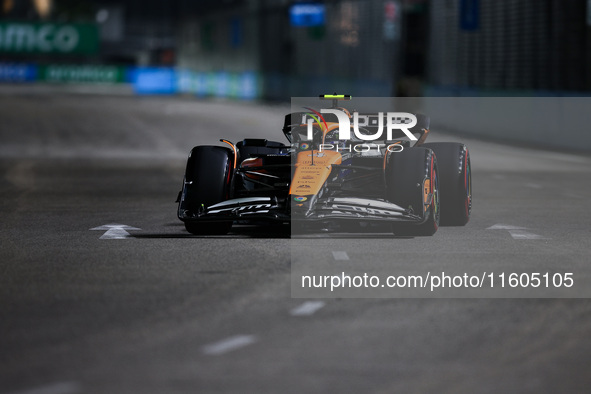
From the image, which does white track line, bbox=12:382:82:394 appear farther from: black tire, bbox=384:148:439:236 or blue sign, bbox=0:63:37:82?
blue sign, bbox=0:63:37:82

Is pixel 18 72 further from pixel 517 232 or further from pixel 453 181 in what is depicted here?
pixel 517 232

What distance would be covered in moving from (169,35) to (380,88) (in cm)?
8582

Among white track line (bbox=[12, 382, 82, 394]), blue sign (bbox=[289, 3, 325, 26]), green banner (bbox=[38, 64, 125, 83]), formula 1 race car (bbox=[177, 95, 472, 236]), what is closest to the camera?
white track line (bbox=[12, 382, 82, 394])

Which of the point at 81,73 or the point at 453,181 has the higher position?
the point at 453,181

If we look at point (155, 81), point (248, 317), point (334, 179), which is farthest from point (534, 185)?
point (155, 81)

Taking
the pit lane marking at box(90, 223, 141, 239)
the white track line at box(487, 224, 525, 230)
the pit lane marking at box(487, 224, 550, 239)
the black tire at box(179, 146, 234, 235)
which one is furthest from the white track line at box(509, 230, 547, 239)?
the pit lane marking at box(90, 223, 141, 239)

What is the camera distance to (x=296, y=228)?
11.6m

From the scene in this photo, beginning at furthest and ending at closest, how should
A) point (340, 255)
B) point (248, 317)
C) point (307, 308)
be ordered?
point (340, 255) < point (307, 308) < point (248, 317)

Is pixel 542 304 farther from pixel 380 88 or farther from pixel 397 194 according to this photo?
pixel 380 88

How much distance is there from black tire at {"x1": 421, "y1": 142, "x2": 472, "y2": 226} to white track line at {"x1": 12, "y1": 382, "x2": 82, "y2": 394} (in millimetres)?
6906

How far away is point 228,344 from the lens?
6.56m

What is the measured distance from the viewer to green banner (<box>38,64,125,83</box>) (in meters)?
86.8

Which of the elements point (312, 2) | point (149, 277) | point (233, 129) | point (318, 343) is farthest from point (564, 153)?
point (312, 2)

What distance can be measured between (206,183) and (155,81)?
6887 centimetres
